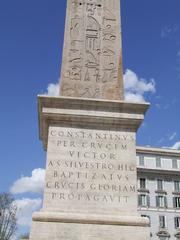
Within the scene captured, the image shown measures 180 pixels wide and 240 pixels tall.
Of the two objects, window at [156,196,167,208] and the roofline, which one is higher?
the roofline

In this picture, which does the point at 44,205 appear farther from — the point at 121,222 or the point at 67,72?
the point at 67,72

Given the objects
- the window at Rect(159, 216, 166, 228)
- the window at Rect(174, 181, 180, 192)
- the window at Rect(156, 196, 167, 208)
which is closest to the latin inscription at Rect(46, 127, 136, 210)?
the window at Rect(159, 216, 166, 228)

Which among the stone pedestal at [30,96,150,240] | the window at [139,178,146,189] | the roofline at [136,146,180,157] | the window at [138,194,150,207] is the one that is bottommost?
the stone pedestal at [30,96,150,240]

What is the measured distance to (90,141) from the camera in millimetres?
8219

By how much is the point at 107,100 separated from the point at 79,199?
2.05 meters

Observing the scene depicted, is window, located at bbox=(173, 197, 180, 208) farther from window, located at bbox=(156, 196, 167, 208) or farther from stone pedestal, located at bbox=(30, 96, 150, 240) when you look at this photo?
stone pedestal, located at bbox=(30, 96, 150, 240)

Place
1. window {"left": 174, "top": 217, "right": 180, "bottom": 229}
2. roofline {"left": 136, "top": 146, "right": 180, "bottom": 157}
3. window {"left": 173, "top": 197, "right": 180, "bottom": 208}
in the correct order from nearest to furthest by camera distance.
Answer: window {"left": 174, "top": 217, "right": 180, "bottom": 229} < window {"left": 173, "top": 197, "right": 180, "bottom": 208} < roofline {"left": 136, "top": 146, "right": 180, "bottom": 157}

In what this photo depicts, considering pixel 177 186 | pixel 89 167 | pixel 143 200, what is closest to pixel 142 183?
pixel 143 200

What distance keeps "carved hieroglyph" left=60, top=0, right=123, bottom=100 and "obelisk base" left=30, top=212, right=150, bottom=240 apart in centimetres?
265

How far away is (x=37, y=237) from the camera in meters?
7.11

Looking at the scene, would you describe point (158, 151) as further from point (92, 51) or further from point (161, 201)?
point (92, 51)

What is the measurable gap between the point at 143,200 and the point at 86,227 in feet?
141

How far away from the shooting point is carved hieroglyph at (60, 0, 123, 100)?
8.95m

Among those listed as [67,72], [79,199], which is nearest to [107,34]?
[67,72]
